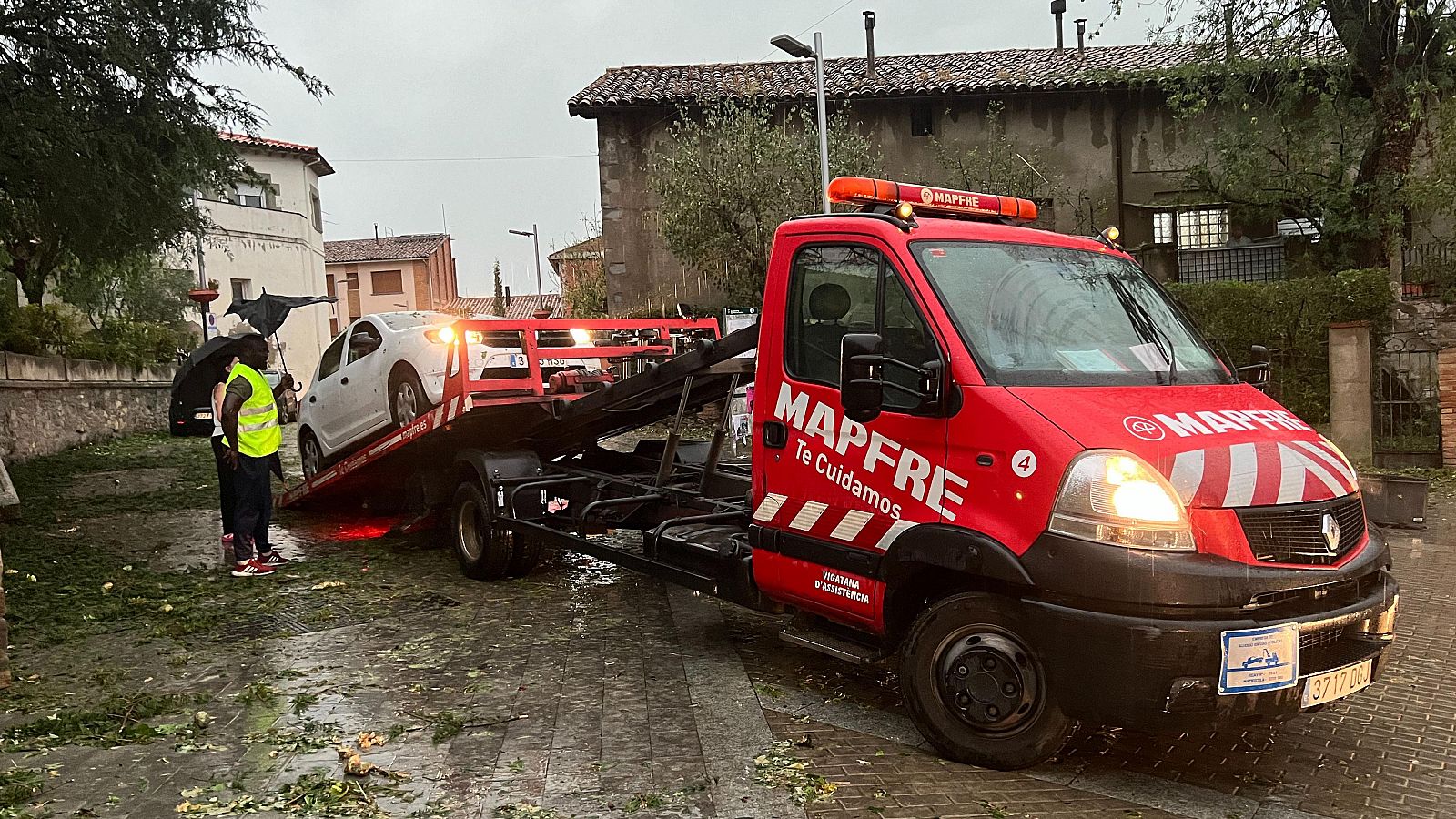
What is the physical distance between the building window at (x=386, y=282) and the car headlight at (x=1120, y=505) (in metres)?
62.4

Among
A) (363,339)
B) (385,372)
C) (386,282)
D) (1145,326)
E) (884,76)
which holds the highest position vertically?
(884,76)

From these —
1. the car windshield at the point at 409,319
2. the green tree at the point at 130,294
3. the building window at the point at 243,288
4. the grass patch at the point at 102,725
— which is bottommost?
the grass patch at the point at 102,725

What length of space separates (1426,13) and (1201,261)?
9166mm

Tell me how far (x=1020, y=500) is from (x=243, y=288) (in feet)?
148

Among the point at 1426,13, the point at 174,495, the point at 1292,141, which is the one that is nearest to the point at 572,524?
the point at 174,495

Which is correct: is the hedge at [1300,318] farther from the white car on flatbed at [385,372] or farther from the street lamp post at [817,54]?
the white car on flatbed at [385,372]

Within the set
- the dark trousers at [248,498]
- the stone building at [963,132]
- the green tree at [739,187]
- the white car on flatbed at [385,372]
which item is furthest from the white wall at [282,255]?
the dark trousers at [248,498]

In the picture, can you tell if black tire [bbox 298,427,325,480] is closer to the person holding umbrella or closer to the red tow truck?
the person holding umbrella

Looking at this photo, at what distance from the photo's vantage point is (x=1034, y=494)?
4152 mm

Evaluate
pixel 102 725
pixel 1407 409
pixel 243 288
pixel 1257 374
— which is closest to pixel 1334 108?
pixel 1407 409

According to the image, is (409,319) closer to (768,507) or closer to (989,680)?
(768,507)

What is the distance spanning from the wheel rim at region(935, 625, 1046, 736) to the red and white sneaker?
6.35 meters

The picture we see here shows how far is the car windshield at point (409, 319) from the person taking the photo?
34.3 feet

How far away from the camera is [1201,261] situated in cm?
2512
